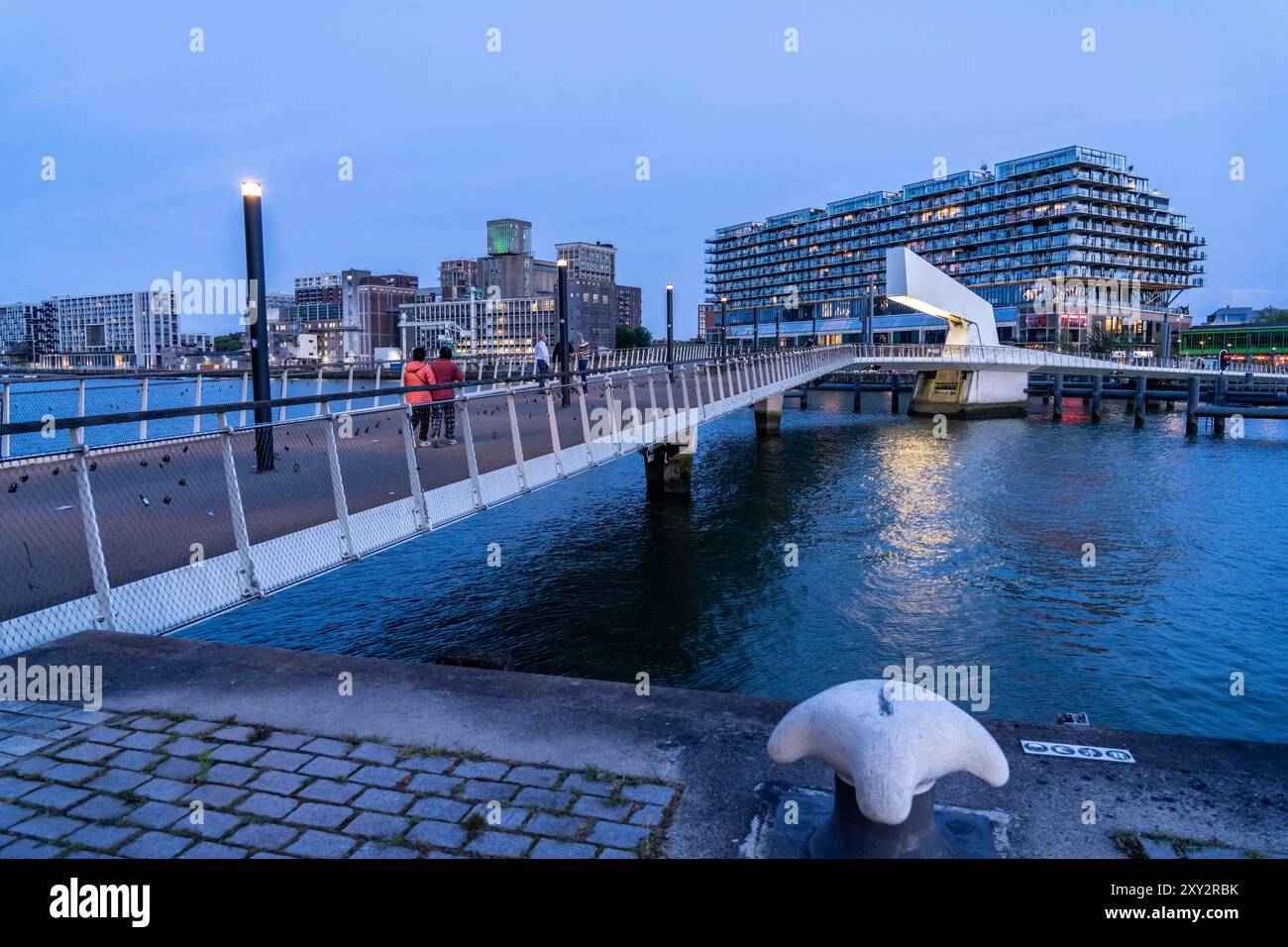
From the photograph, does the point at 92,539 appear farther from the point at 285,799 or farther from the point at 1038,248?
the point at 1038,248

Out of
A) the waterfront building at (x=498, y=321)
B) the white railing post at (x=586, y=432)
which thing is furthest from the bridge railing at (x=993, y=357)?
the waterfront building at (x=498, y=321)

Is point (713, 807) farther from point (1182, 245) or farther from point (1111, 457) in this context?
point (1182, 245)

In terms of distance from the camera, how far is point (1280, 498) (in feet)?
87.8

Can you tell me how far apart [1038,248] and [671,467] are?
11741 cm

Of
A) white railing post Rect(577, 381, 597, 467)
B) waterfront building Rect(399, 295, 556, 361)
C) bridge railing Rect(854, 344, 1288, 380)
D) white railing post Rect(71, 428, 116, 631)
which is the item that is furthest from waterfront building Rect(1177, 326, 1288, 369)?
white railing post Rect(71, 428, 116, 631)

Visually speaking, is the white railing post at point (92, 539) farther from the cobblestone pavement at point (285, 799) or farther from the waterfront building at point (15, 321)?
the waterfront building at point (15, 321)

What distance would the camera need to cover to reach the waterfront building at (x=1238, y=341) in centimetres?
11456

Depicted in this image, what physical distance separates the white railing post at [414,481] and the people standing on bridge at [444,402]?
2.06 feet

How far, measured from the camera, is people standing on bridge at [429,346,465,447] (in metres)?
11.3

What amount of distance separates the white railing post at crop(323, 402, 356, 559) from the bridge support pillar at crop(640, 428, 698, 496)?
58.4ft

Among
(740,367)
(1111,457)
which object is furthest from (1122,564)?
(1111,457)

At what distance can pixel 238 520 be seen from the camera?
23.0 feet

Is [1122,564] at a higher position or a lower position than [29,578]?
lower
